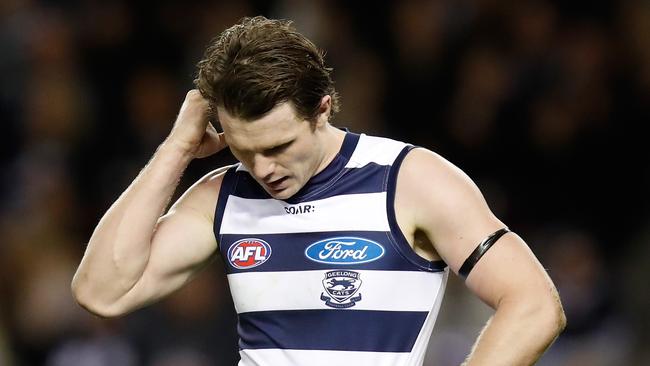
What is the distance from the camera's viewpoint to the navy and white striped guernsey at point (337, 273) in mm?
3605

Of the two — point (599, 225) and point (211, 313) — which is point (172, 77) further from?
point (599, 225)

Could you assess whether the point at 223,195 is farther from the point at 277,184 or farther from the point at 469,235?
the point at 469,235

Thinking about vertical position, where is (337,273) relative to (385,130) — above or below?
above

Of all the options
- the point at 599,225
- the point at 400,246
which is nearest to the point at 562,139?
the point at 599,225

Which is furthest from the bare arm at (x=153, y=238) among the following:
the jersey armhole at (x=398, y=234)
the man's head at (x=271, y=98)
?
the jersey armhole at (x=398, y=234)

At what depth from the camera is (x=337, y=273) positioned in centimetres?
363

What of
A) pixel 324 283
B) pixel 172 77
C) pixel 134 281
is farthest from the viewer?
pixel 172 77

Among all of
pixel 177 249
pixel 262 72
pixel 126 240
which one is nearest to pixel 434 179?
pixel 262 72

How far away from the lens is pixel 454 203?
136 inches

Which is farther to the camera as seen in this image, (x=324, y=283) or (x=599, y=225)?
(x=599, y=225)

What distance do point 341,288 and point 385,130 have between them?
455 centimetres

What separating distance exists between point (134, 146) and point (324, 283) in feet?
16.2

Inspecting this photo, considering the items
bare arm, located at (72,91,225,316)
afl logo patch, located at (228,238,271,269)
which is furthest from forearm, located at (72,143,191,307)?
afl logo patch, located at (228,238,271,269)

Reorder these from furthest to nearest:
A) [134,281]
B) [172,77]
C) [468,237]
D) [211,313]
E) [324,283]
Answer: [172,77] < [211,313] < [134,281] < [324,283] < [468,237]
